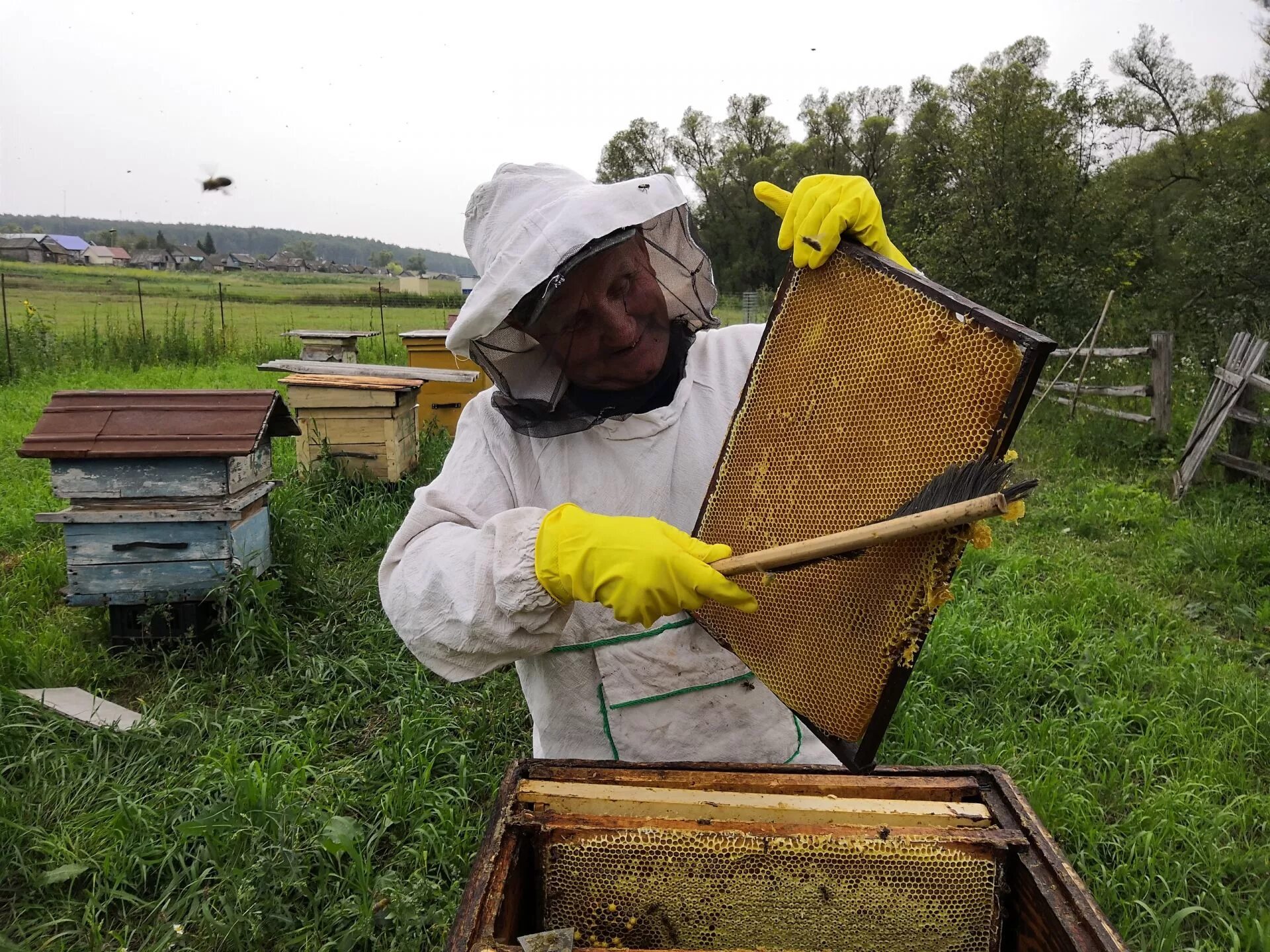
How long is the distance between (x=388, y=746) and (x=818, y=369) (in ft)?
9.32

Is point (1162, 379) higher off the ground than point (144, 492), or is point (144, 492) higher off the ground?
point (1162, 379)

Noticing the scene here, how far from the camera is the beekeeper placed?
4.80 feet

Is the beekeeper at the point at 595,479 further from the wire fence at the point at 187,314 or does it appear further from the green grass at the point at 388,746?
the green grass at the point at 388,746

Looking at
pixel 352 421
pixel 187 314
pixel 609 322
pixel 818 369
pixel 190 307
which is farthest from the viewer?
pixel 190 307

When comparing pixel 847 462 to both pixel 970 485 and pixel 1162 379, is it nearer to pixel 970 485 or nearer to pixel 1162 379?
pixel 970 485

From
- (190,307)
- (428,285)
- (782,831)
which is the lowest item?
(428,285)

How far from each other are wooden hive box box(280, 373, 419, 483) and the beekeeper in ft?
14.8

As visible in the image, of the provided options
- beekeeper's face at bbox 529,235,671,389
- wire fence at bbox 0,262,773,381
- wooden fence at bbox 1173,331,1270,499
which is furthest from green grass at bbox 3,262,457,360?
beekeeper's face at bbox 529,235,671,389

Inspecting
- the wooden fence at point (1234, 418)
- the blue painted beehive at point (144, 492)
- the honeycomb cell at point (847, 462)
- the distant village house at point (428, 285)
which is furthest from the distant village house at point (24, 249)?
the honeycomb cell at point (847, 462)

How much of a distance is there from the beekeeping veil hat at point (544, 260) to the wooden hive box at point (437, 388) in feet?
21.2

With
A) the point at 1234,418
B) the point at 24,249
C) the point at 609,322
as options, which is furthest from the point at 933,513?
the point at 24,249

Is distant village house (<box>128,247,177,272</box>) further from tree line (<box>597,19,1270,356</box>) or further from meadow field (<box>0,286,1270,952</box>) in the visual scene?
meadow field (<box>0,286,1270,952</box>)

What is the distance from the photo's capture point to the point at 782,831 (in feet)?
4.40

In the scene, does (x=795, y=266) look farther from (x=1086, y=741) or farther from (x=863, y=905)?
(x=1086, y=741)
